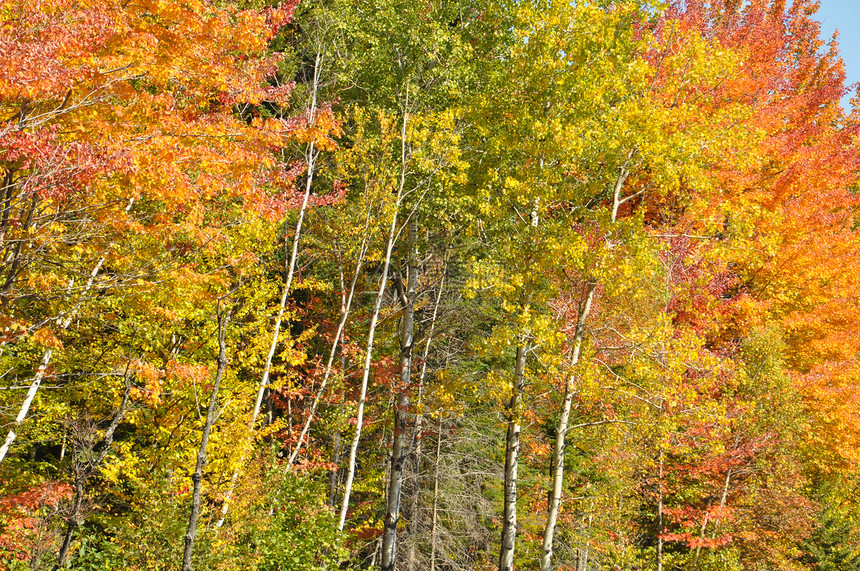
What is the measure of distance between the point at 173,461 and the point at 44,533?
87.9 inches

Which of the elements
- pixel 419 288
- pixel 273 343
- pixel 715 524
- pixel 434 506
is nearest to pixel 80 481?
pixel 273 343

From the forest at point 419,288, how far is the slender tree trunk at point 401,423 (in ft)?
0.25

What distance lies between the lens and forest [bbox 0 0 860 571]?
7.51 metres

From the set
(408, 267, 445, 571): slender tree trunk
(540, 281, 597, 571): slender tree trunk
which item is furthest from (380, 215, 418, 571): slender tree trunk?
(540, 281, 597, 571): slender tree trunk

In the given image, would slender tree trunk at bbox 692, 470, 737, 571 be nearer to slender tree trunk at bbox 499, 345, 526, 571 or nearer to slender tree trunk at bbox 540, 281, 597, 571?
slender tree trunk at bbox 540, 281, 597, 571

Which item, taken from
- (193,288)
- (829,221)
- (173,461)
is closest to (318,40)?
(193,288)

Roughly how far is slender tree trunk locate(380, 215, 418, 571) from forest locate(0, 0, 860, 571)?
3.0 inches

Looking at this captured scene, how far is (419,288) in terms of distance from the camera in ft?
52.0

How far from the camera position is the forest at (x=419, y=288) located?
7.51m

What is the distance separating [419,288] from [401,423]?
15.9ft

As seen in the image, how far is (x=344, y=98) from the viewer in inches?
575

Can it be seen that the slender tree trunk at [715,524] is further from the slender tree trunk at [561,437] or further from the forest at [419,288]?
the slender tree trunk at [561,437]

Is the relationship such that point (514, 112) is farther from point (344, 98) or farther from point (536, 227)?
point (344, 98)

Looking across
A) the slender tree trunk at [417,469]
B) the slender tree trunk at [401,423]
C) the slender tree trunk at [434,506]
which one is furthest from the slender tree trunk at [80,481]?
the slender tree trunk at [434,506]
